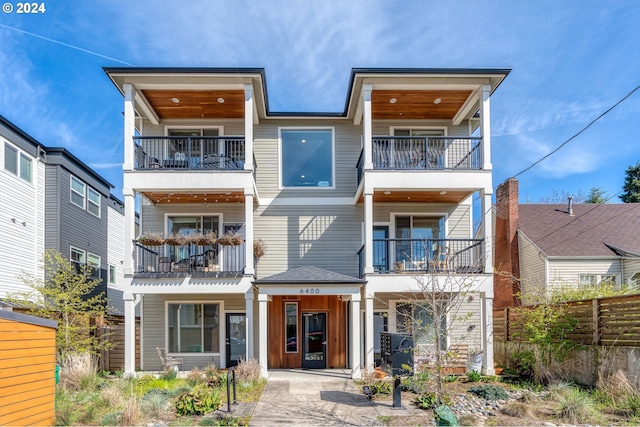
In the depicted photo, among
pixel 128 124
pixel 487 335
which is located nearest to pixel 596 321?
pixel 487 335

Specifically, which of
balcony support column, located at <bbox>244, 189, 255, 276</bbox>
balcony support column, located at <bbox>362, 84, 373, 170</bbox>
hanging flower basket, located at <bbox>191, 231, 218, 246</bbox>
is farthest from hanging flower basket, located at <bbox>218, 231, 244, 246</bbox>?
balcony support column, located at <bbox>362, 84, 373, 170</bbox>

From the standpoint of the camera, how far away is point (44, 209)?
57.3ft

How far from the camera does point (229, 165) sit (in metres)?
13.9

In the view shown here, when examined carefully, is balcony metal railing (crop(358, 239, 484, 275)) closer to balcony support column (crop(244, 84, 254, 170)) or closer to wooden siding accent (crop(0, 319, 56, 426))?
balcony support column (crop(244, 84, 254, 170))

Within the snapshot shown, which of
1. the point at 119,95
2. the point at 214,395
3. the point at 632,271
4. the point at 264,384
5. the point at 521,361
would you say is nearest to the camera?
the point at 214,395

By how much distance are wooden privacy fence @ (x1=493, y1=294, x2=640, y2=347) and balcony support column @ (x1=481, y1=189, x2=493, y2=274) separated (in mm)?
1691

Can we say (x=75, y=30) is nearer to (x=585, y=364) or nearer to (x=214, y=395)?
(x=214, y=395)

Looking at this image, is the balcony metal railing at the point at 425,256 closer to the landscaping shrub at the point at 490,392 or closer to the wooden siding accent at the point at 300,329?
the wooden siding accent at the point at 300,329

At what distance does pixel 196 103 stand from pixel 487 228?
394 inches

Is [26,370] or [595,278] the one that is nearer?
[26,370]

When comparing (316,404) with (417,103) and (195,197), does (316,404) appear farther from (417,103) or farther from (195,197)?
(417,103)

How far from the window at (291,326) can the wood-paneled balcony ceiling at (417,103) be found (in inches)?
286

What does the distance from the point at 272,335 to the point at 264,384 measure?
9.81ft

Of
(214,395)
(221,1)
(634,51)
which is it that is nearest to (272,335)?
(214,395)
